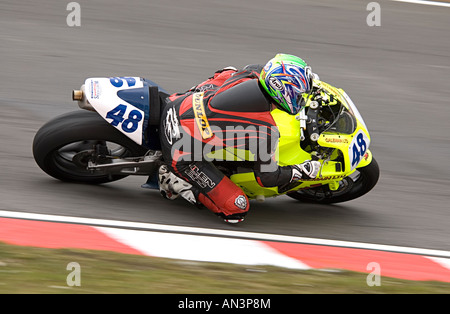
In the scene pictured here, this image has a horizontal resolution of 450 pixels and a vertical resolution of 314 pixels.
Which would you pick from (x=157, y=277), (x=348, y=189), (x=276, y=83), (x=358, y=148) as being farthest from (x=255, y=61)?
(x=157, y=277)

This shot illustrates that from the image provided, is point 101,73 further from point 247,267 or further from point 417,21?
point 417,21

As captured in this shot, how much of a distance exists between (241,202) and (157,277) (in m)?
1.27

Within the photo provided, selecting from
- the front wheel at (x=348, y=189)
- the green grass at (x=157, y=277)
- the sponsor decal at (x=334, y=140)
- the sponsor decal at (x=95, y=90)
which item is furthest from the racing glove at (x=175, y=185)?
the sponsor decal at (x=334, y=140)

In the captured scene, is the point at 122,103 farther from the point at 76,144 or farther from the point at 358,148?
the point at 358,148

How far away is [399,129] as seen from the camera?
28.3ft

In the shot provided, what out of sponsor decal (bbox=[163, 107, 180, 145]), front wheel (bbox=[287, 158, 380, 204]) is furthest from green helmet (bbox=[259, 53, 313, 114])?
front wheel (bbox=[287, 158, 380, 204])

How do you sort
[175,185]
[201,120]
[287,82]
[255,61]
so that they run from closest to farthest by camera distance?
[287,82] < [201,120] < [175,185] < [255,61]

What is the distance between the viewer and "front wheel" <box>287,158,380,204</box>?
6.54m

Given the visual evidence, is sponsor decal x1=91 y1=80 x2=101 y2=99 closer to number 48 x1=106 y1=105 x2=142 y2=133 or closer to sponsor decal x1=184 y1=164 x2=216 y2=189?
number 48 x1=106 y1=105 x2=142 y2=133

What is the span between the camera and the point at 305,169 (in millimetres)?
6035

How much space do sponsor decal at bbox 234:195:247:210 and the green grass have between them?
2.45 ft

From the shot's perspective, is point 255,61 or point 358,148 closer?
point 358,148

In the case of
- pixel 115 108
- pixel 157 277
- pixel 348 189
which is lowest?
pixel 157 277

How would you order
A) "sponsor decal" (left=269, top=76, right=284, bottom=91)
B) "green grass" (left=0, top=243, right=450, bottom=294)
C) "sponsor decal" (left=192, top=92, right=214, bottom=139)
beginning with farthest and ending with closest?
1. "sponsor decal" (left=192, top=92, right=214, bottom=139)
2. "sponsor decal" (left=269, top=76, right=284, bottom=91)
3. "green grass" (left=0, top=243, right=450, bottom=294)
